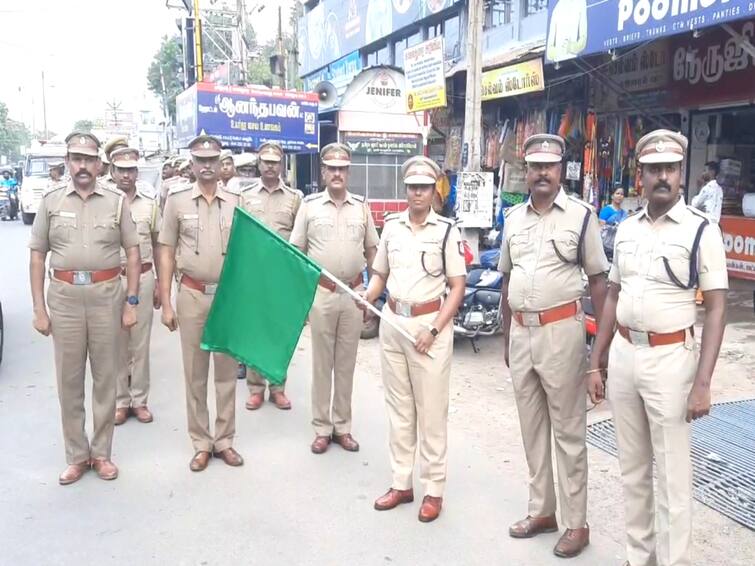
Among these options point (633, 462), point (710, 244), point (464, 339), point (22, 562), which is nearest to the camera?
point (710, 244)

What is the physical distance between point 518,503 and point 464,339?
3.95 meters

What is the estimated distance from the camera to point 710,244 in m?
2.88

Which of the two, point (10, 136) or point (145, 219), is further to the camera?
point (10, 136)

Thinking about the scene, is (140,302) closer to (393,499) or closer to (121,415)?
(121,415)

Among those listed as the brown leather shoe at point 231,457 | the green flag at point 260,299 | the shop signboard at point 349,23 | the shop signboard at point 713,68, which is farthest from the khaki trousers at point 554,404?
the shop signboard at point 349,23

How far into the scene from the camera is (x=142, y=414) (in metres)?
5.52

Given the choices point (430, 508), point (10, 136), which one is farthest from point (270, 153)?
point (10, 136)

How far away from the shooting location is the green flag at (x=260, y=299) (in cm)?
417

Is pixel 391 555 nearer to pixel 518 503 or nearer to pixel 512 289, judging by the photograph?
pixel 518 503

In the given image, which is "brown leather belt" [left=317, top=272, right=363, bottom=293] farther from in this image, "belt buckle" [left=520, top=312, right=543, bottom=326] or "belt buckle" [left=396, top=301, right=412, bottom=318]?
"belt buckle" [left=520, top=312, right=543, bottom=326]

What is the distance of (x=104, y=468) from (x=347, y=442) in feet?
5.18

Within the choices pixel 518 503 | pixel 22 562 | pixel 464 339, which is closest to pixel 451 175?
pixel 464 339

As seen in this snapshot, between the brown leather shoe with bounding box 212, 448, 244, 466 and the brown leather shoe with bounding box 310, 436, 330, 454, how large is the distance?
500 mm

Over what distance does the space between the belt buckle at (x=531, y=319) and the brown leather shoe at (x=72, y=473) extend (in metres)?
2.89
